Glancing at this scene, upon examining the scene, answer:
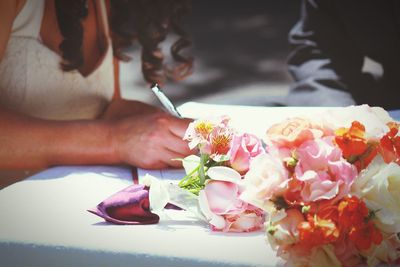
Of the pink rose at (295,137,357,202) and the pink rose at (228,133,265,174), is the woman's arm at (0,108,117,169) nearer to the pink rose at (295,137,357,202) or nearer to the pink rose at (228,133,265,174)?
the pink rose at (228,133,265,174)

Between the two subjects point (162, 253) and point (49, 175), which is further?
point (49, 175)

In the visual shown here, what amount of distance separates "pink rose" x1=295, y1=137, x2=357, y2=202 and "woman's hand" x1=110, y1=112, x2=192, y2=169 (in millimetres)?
457

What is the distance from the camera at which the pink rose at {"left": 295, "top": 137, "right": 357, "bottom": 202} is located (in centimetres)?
80

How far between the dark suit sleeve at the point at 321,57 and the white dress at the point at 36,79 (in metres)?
0.67

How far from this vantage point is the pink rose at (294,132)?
85 cm

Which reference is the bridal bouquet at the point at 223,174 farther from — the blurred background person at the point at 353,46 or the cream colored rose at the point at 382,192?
the blurred background person at the point at 353,46

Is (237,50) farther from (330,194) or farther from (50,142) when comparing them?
(330,194)

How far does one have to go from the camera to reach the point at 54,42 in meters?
1.71

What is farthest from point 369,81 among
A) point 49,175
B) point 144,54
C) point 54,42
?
point 49,175

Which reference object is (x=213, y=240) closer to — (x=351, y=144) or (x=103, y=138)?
(x=351, y=144)

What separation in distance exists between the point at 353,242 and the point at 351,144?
12 centimetres

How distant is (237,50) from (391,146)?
4043 millimetres

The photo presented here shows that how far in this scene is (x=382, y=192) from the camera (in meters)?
0.81

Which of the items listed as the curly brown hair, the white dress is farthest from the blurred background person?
the white dress
